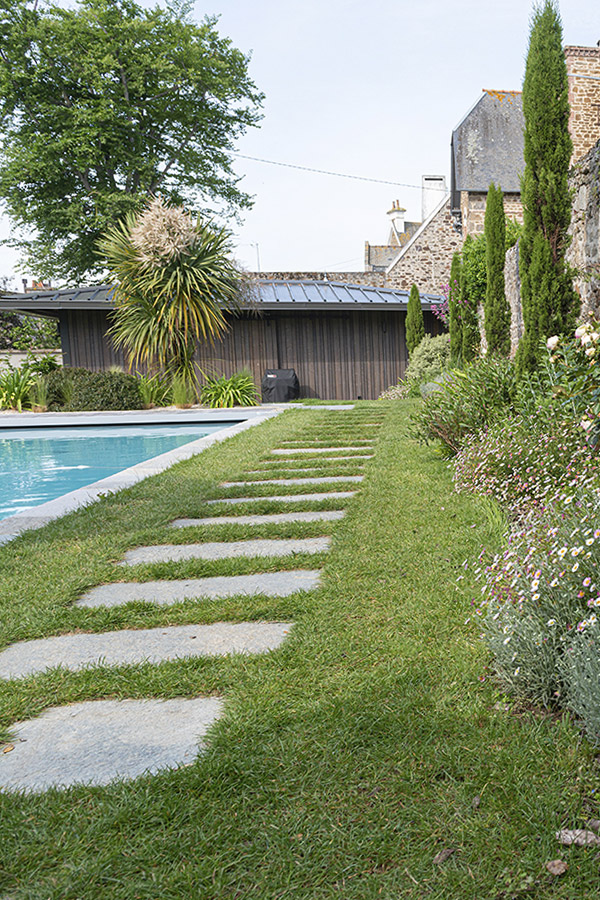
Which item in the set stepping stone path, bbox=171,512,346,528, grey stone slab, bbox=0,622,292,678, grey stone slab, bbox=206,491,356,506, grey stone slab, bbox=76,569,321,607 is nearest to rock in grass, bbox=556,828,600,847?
grey stone slab, bbox=0,622,292,678

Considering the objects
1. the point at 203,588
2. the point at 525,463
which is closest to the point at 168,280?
the point at 525,463

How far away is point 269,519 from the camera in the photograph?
3570mm

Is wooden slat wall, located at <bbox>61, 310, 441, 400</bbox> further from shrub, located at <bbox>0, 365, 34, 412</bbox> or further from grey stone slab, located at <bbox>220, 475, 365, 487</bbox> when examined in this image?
grey stone slab, located at <bbox>220, 475, 365, 487</bbox>

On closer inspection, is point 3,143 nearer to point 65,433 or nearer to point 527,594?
point 65,433

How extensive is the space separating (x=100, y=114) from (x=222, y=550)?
17525mm

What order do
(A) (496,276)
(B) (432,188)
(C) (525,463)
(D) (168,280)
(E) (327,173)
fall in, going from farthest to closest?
(E) (327,173)
(B) (432,188)
(D) (168,280)
(A) (496,276)
(C) (525,463)

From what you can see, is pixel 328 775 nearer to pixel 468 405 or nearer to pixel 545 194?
pixel 468 405

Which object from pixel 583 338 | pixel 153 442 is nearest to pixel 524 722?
pixel 583 338

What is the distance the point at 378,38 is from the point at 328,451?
1166 cm

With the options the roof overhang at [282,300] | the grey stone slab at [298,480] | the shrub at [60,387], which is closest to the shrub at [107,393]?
the shrub at [60,387]

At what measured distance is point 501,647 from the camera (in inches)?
64.8

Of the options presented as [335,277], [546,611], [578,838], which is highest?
[335,277]

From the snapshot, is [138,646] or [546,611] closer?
[546,611]

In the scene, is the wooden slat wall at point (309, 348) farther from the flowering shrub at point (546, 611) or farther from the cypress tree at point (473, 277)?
the flowering shrub at point (546, 611)
